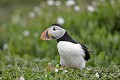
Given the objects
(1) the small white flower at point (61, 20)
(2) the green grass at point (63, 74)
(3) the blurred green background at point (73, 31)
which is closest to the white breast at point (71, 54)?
(2) the green grass at point (63, 74)

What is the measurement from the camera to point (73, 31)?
10.6 meters

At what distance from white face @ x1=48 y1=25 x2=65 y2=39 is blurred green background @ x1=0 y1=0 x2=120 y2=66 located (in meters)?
A: 2.19

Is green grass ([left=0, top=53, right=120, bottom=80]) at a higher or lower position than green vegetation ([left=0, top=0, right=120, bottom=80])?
higher

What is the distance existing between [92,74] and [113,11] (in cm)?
570

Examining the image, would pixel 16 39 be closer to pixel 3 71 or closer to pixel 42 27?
pixel 42 27

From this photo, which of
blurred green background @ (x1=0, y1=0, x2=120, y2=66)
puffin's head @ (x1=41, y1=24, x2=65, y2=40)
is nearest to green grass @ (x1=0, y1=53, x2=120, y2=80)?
puffin's head @ (x1=41, y1=24, x2=65, y2=40)

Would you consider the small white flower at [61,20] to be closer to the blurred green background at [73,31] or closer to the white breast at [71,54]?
the blurred green background at [73,31]

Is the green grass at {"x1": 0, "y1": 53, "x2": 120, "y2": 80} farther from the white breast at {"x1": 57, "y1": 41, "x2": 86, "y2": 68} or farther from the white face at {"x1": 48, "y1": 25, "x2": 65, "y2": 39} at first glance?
the white face at {"x1": 48, "y1": 25, "x2": 65, "y2": 39}

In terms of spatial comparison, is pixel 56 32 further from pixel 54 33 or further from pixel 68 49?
pixel 68 49

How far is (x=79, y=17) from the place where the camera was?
36.1ft

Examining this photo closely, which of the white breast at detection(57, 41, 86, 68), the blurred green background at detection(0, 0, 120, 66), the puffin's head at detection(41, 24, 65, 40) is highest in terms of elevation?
the puffin's head at detection(41, 24, 65, 40)

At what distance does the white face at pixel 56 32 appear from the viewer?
18.2 ft

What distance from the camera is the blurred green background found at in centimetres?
901

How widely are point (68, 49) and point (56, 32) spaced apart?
32 cm
